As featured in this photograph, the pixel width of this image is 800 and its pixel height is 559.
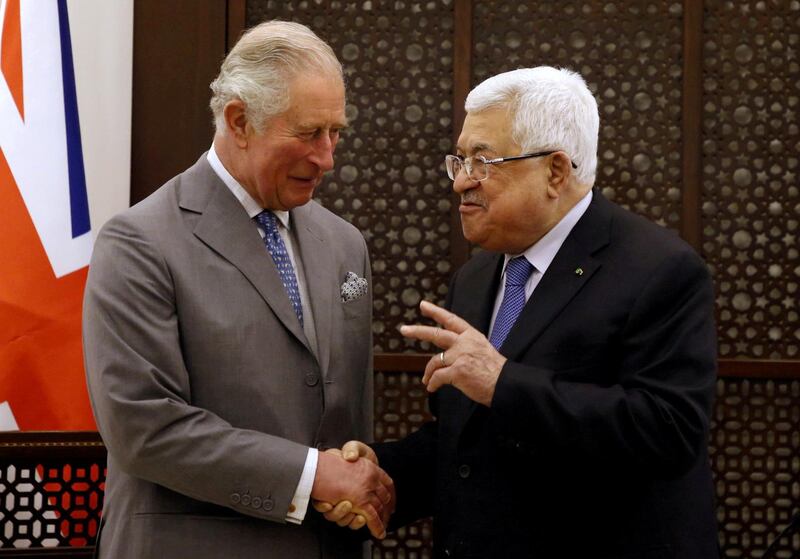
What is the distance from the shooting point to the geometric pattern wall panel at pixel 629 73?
12.4 feet

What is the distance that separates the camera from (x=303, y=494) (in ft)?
6.83

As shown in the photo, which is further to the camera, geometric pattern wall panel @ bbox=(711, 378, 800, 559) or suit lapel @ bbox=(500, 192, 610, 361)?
geometric pattern wall panel @ bbox=(711, 378, 800, 559)

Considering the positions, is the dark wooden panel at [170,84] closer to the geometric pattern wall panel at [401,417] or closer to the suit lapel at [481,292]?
the geometric pattern wall panel at [401,417]

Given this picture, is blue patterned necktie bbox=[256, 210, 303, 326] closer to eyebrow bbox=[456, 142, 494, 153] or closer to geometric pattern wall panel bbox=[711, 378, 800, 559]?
eyebrow bbox=[456, 142, 494, 153]

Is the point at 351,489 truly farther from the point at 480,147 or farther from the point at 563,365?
the point at 480,147

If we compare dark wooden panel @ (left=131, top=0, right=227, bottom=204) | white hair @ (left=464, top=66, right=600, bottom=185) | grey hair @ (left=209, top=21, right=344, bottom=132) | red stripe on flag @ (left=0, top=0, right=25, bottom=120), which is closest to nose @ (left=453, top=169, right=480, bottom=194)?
white hair @ (left=464, top=66, right=600, bottom=185)

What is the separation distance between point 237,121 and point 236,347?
49cm

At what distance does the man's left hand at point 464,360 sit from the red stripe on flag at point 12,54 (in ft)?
5.74

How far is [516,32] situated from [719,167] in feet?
2.91

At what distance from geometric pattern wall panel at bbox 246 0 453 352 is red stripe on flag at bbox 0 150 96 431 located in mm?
1133

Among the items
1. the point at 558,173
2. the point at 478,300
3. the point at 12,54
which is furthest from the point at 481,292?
the point at 12,54

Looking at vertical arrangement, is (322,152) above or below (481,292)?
above

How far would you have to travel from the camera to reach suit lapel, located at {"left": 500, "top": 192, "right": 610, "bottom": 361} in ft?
6.77

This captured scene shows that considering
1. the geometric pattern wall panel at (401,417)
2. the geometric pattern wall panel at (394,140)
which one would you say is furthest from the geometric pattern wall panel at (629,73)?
the geometric pattern wall panel at (401,417)
